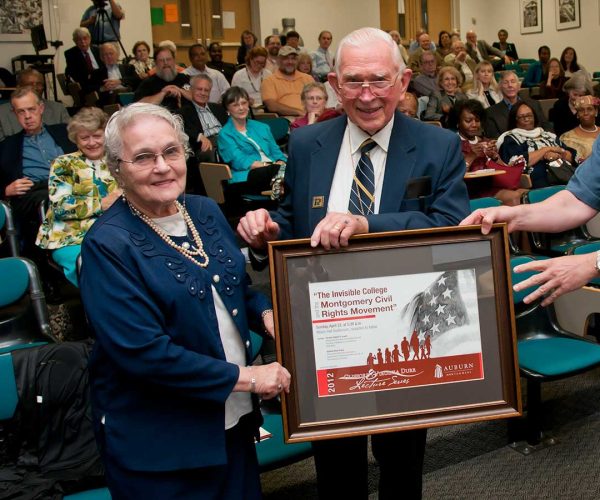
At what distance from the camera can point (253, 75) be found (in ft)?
33.9

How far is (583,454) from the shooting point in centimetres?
325

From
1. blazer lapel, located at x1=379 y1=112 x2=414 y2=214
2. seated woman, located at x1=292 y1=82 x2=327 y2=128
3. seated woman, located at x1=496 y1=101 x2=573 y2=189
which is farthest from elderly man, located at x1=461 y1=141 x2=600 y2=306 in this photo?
seated woman, located at x1=292 y1=82 x2=327 y2=128

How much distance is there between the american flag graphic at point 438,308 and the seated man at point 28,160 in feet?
12.6

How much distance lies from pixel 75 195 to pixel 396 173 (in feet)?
9.79

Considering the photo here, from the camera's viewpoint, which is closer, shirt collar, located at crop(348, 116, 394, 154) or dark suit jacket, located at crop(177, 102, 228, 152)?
shirt collar, located at crop(348, 116, 394, 154)

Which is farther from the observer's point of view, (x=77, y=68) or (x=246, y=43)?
(x=246, y=43)

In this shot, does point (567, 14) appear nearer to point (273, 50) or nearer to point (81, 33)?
point (273, 50)

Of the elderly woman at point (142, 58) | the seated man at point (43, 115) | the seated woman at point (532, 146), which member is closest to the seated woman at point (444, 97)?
the seated woman at point (532, 146)

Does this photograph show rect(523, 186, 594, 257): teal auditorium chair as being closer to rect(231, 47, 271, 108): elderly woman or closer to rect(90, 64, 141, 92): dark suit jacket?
rect(231, 47, 271, 108): elderly woman

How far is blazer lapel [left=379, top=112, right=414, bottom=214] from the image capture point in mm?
1837

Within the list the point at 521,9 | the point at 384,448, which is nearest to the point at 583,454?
the point at 384,448

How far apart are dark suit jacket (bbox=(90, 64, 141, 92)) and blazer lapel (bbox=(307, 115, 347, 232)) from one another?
28.9 feet

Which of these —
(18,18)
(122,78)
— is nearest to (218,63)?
(122,78)

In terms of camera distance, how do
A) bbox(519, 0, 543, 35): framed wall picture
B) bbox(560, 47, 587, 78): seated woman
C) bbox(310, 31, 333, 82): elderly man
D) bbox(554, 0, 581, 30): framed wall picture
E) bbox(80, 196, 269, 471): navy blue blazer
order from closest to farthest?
1. bbox(80, 196, 269, 471): navy blue blazer
2. bbox(310, 31, 333, 82): elderly man
3. bbox(560, 47, 587, 78): seated woman
4. bbox(554, 0, 581, 30): framed wall picture
5. bbox(519, 0, 543, 35): framed wall picture
